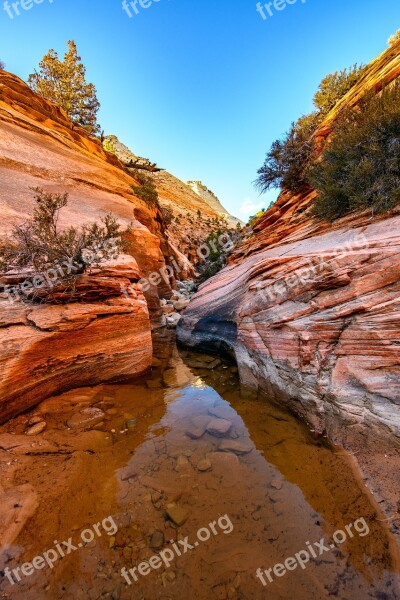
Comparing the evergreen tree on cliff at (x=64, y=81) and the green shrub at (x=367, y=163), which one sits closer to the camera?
the green shrub at (x=367, y=163)

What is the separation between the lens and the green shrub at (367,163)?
5.79 metres

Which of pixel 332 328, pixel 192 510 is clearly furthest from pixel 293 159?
pixel 192 510

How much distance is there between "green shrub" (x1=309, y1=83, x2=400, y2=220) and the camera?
19.0 ft

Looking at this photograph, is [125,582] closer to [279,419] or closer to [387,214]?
[279,419]

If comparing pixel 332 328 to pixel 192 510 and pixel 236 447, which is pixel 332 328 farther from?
pixel 192 510

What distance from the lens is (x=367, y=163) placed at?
602 centimetres

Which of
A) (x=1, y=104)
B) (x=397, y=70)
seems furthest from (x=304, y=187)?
(x=1, y=104)

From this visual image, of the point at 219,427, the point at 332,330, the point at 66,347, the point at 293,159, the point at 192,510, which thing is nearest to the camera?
the point at 192,510

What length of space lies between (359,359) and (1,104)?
20482 mm

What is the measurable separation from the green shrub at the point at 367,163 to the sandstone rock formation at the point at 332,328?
0.47 m

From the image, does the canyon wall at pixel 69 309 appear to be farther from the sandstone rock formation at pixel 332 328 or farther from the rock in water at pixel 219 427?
the sandstone rock formation at pixel 332 328

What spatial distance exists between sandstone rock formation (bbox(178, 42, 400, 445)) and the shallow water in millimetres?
657

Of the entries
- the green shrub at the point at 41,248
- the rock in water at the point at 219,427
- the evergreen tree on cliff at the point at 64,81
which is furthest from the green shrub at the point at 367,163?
the evergreen tree on cliff at the point at 64,81

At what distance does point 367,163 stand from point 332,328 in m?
4.38
